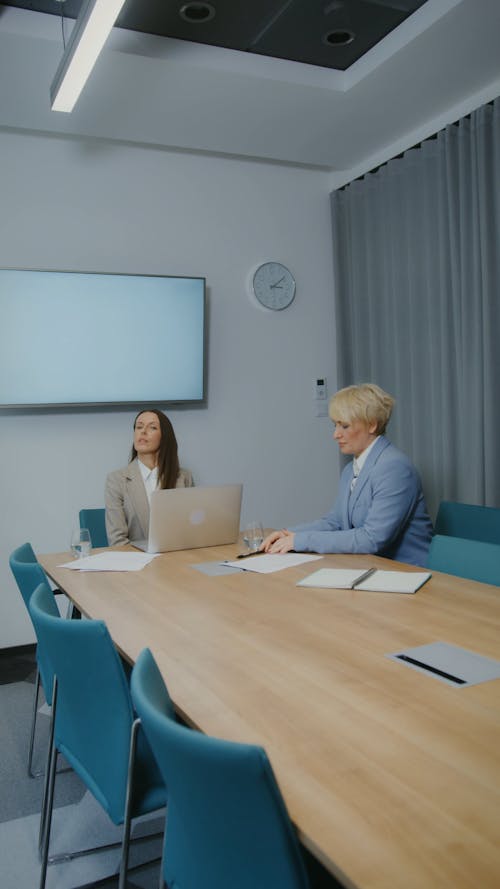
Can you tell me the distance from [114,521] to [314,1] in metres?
2.60

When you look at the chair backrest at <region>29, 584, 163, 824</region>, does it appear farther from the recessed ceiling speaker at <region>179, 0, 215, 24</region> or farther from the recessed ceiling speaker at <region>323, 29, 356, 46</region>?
the recessed ceiling speaker at <region>323, 29, 356, 46</region>

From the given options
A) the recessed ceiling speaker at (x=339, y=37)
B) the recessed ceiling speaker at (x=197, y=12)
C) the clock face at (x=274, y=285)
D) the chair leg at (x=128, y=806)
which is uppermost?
the recessed ceiling speaker at (x=339, y=37)

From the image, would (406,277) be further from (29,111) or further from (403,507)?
(29,111)

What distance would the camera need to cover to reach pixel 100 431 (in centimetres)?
443

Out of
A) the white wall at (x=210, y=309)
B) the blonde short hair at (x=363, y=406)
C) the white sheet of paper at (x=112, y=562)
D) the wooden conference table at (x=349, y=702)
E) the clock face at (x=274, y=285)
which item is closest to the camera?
the wooden conference table at (x=349, y=702)

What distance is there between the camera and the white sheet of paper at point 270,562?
104 inches

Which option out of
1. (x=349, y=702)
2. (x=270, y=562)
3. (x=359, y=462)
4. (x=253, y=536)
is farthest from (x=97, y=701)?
(x=359, y=462)

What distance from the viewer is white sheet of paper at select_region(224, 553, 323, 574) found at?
2.65 metres

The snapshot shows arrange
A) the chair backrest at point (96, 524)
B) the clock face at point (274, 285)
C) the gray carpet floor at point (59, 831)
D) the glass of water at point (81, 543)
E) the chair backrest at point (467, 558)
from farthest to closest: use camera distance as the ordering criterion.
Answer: the clock face at point (274, 285)
the chair backrest at point (96, 524)
the glass of water at point (81, 543)
the chair backrest at point (467, 558)
the gray carpet floor at point (59, 831)

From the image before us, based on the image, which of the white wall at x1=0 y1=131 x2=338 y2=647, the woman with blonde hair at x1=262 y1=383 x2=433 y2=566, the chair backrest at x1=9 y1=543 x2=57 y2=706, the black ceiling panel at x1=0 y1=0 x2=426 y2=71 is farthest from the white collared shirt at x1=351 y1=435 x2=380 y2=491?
the black ceiling panel at x1=0 y1=0 x2=426 y2=71

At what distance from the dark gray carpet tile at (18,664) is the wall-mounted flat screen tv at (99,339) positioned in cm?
141

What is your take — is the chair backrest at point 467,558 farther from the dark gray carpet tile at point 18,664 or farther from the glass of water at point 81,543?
the dark gray carpet tile at point 18,664

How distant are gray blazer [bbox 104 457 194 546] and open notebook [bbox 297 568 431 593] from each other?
1.45m

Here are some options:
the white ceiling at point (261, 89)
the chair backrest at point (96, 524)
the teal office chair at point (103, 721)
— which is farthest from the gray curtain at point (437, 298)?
the teal office chair at point (103, 721)
